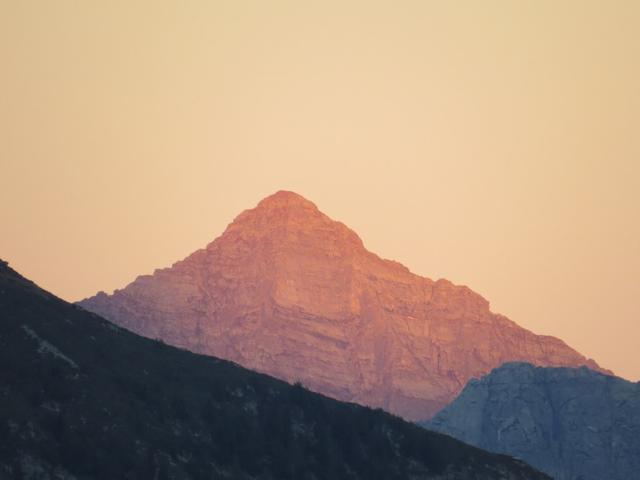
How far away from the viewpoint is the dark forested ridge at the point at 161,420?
9344 cm

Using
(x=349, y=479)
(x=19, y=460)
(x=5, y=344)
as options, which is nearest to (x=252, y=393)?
(x=349, y=479)

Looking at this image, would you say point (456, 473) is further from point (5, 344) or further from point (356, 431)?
point (5, 344)

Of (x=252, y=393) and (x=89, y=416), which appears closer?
(x=89, y=416)

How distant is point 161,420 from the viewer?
109 m

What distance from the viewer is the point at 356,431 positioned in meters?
129

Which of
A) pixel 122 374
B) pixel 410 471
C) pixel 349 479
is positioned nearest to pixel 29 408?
pixel 122 374

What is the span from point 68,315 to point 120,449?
30075 mm

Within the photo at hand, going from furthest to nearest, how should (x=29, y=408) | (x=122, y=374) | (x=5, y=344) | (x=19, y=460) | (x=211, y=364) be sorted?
1. (x=211, y=364)
2. (x=122, y=374)
3. (x=5, y=344)
4. (x=29, y=408)
5. (x=19, y=460)

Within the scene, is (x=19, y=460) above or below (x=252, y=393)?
below

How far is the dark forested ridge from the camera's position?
9344cm

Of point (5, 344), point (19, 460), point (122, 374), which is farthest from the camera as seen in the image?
point (122, 374)

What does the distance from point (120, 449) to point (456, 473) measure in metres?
46.9

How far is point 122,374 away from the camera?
114 m

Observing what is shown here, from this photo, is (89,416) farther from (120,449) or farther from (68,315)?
(68,315)
